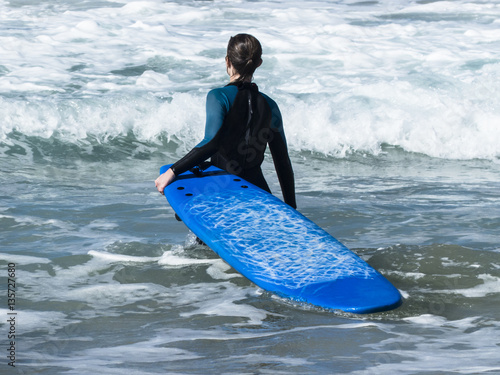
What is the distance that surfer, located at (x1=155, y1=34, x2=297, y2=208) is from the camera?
141 inches

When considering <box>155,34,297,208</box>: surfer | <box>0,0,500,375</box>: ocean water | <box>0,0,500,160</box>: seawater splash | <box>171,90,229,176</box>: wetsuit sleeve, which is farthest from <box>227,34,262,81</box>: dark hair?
<box>0,0,500,160</box>: seawater splash

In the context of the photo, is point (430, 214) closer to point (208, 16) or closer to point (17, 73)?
point (17, 73)

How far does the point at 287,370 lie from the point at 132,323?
Result: 0.95m

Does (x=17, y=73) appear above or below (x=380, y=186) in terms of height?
above

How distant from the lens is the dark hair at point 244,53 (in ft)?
11.6

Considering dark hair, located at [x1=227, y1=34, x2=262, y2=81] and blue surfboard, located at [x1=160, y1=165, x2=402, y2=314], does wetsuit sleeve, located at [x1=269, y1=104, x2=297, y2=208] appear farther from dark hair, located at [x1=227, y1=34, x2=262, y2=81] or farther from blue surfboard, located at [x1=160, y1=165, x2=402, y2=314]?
dark hair, located at [x1=227, y1=34, x2=262, y2=81]

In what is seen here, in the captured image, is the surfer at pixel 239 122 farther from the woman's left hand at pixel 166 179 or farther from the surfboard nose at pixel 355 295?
the surfboard nose at pixel 355 295

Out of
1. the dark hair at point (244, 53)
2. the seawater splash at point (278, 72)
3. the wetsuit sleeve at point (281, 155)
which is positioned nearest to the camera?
the dark hair at point (244, 53)

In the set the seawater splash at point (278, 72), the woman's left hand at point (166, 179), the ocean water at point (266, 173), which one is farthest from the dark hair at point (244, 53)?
the seawater splash at point (278, 72)

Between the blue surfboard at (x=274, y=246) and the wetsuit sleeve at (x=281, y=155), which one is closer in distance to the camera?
the blue surfboard at (x=274, y=246)

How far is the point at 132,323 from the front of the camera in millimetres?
3055

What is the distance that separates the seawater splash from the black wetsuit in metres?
4.38

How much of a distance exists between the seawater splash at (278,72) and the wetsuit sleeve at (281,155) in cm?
422

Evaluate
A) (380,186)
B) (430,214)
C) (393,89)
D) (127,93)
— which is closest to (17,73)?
(127,93)
